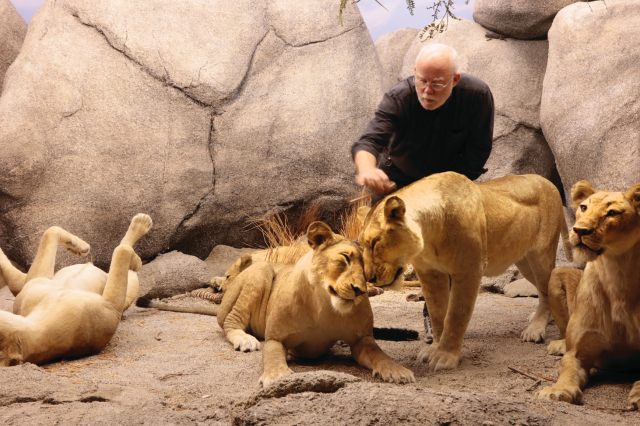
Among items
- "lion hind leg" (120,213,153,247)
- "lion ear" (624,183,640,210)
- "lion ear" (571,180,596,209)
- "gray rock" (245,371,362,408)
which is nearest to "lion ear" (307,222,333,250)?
"gray rock" (245,371,362,408)

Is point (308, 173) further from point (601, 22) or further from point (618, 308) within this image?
point (618, 308)

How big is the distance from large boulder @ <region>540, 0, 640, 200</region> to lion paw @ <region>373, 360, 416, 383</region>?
438cm

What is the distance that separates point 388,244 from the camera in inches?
121

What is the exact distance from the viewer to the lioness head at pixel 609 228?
3037mm

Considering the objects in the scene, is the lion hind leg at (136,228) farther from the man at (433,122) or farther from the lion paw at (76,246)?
the man at (433,122)

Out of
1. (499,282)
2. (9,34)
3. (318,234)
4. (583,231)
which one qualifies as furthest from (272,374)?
(9,34)

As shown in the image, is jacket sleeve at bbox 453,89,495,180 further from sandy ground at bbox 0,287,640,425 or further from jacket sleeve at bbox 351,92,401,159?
sandy ground at bbox 0,287,640,425

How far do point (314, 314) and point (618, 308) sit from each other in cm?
170

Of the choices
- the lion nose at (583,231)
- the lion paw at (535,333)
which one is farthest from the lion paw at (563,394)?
the lion paw at (535,333)

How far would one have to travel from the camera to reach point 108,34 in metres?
7.09

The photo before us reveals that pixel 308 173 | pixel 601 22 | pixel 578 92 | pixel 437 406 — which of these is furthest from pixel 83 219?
pixel 601 22

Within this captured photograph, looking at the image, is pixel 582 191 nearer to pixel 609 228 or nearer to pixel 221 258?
pixel 609 228

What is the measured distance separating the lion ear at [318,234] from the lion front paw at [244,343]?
1180 millimetres

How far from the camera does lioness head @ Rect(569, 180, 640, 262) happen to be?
3.04 metres
